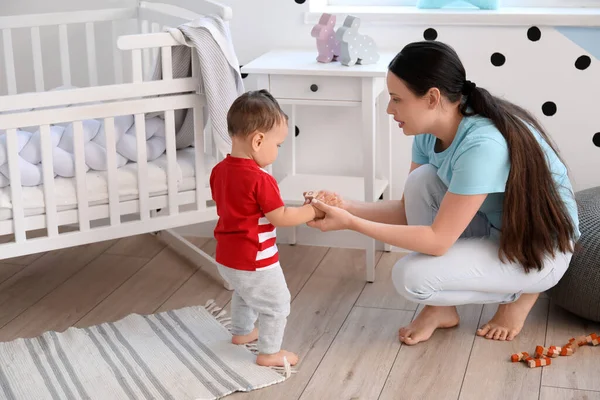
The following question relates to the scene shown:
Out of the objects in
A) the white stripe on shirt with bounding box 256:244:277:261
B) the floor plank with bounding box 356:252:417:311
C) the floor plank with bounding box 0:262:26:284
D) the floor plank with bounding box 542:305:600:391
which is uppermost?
the white stripe on shirt with bounding box 256:244:277:261

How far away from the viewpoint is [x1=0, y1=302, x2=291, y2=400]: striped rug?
2.02 m

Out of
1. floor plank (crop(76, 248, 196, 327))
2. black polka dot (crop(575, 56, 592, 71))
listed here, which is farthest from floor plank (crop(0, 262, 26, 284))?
black polka dot (crop(575, 56, 592, 71))

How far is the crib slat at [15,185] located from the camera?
2.16 meters

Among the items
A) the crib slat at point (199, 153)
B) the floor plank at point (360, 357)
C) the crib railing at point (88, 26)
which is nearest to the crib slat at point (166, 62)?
the crib slat at point (199, 153)

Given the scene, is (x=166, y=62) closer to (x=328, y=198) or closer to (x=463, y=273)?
(x=328, y=198)

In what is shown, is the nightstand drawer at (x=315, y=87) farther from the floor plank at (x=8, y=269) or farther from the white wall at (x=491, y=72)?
the floor plank at (x=8, y=269)

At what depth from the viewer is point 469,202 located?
6.64ft

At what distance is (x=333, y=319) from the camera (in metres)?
2.41

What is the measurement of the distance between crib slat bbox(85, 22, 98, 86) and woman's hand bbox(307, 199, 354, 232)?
3.74 feet

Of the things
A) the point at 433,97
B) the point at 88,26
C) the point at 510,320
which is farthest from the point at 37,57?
the point at 510,320

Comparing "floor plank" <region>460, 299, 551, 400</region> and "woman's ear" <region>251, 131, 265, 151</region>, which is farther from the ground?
"woman's ear" <region>251, 131, 265, 151</region>

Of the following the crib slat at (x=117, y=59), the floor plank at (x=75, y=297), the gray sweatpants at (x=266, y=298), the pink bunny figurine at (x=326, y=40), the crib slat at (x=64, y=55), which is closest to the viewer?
the gray sweatpants at (x=266, y=298)

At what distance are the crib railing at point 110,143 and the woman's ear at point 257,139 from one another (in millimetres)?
468

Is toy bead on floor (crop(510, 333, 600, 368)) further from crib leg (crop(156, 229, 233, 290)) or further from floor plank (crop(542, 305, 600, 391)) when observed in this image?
crib leg (crop(156, 229, 233, 290))
